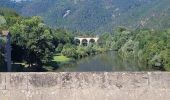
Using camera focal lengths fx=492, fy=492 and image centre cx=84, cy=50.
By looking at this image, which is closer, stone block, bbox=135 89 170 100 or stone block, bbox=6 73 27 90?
stone block, bbox=135 89 170 100

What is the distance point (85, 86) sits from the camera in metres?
12.0

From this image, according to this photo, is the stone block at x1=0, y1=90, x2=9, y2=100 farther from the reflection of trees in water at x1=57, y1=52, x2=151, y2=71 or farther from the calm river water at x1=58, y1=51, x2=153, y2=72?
the reflection of trees in water at x1=57, y1=52, x2=151, y2=71

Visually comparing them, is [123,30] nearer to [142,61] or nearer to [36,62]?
[142,61]

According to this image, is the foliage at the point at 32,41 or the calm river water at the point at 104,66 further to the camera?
the foliage at the point at 32,41

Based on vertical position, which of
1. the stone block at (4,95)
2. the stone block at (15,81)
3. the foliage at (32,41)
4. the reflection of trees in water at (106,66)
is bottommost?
Answer: the reflection of trees in water at (106,66)

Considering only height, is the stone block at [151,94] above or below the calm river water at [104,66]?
above

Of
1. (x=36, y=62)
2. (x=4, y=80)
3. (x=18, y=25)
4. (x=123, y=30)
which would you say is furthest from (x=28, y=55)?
(x=123, y=30)

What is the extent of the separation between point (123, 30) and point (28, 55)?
319 feet

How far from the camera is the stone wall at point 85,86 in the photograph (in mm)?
11859

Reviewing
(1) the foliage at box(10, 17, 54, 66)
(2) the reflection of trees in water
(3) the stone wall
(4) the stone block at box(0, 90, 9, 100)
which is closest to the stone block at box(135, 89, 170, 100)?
(3) the stone wall

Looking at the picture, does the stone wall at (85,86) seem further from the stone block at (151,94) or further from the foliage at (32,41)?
the foliage at (32,41)

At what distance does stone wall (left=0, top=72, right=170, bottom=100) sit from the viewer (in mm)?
11859

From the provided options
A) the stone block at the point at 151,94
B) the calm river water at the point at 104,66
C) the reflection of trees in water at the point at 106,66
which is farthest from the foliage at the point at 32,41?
the stone block at the point at 151,94

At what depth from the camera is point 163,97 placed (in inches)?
465
